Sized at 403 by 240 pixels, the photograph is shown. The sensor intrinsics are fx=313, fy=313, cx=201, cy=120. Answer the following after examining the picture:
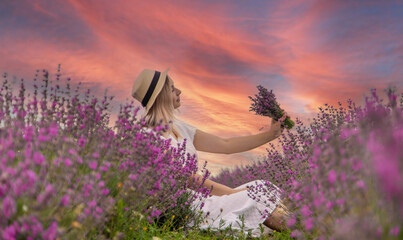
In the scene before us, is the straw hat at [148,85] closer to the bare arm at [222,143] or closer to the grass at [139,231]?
the bare arm at [222,143]

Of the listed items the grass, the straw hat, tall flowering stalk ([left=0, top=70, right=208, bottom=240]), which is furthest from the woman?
tall flowering stalk ([left=0, top=70, right=208, bottom=240])

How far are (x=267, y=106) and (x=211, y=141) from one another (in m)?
1.27

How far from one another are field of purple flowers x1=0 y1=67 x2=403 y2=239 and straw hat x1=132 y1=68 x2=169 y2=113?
5.41 ft

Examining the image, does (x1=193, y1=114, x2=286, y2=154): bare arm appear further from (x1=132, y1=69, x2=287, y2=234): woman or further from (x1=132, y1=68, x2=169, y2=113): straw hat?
Answer: (x1=132, y1=68, x2=169, y2=113): straw hat

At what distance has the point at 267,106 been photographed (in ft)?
14.5

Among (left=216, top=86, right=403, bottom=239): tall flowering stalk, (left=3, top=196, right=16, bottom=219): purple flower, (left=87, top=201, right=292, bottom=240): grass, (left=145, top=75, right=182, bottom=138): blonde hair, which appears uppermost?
(left=145, top=75, right=182, bottom=138): blonde hair

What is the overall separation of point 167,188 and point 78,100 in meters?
1.04

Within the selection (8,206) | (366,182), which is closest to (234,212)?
(366,182)

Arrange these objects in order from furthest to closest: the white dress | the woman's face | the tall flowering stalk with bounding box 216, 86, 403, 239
A: 1. the woman's face
2. the white dress
3. the tall flowering stalk with bounding box 216, 86, 403, 239

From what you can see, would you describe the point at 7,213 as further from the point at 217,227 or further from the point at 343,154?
the point at 217,227

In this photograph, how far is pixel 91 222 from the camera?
145 centimetres

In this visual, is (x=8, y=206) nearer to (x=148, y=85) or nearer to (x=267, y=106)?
(x=148, y=85)

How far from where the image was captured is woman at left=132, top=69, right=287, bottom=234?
3.45 meters

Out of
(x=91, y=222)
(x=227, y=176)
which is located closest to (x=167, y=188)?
(x=91, y=222)
